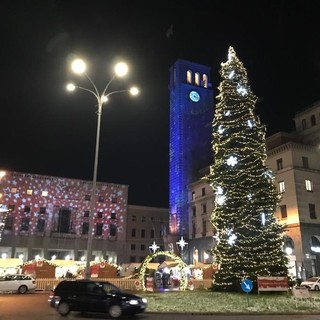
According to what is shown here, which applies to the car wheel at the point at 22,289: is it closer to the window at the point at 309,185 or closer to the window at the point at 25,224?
the window at the point at 309,185

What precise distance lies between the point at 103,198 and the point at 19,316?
61.2 metres

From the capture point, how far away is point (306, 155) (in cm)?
4650

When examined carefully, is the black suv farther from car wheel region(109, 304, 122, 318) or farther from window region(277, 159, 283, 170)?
window region(277, 159, 283, 170)

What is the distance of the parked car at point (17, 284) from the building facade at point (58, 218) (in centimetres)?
3716

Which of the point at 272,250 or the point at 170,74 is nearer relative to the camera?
the point at 272,250

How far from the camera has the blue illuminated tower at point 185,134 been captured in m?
69.4

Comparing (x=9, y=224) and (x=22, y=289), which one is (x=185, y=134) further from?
(x=22, y=289)

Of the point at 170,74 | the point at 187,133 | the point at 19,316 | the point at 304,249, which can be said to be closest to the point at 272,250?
the point at 19,316

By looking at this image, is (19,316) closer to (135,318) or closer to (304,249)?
(135,318)

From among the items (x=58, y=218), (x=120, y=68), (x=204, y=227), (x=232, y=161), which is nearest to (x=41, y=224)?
(x=58, y=218)

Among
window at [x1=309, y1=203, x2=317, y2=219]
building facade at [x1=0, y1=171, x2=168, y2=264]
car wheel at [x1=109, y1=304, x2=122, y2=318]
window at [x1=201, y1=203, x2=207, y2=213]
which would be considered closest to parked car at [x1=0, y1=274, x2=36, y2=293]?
car wheel at [x1=109, y1=304, x2=122, y2=318]

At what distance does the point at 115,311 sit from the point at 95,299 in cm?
109

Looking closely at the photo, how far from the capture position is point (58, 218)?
7125 centimetres

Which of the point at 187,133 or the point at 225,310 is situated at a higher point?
the point at 187,133
